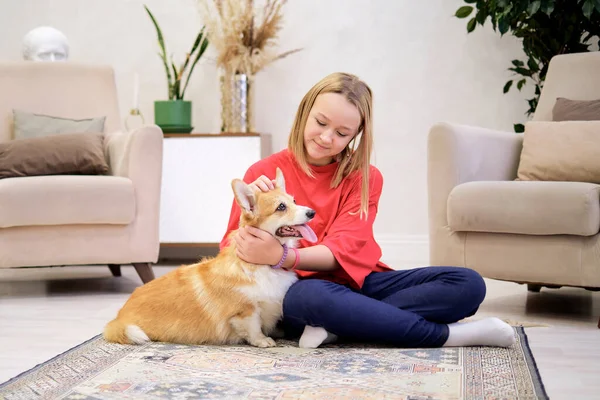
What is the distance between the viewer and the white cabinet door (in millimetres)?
3744

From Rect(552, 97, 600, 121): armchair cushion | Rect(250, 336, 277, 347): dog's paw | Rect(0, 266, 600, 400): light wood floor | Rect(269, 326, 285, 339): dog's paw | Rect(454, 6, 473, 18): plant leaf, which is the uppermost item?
Rect(454, 6, 473, 18): plant leaf

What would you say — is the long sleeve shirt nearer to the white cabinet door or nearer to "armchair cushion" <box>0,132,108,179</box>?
"armchair cushion" <box>0,132,108,179</box>

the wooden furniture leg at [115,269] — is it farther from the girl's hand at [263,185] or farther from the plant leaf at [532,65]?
the plant leaf at [532,65]

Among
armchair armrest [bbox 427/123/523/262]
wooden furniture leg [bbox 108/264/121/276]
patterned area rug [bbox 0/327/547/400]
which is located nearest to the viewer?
patterned area rug [bbox 0/327/547/400]

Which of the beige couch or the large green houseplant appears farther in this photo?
the large green houseplant

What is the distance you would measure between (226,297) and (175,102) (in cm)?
227

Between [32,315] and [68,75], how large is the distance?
1.42 m

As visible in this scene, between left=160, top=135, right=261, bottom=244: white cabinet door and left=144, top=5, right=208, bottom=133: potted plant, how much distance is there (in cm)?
18

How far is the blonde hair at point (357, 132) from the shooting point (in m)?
1.96

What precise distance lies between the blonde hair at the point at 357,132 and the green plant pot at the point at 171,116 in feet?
6.53

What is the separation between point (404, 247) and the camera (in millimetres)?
4035

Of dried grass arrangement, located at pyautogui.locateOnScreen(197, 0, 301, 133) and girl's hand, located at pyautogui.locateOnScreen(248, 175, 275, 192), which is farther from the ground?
dried grass arrangement, located at pyautogui.locateOnScreen(197, 0, 301, 133)

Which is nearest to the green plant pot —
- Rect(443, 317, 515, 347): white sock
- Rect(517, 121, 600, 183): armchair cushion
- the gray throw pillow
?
the gray throw pillow

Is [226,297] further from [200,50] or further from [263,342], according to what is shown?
[200,50]
